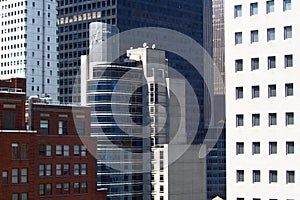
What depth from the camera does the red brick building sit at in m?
107

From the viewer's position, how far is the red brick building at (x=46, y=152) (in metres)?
107
